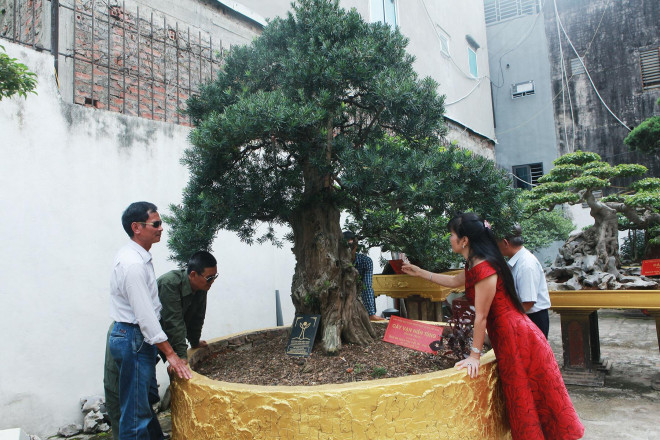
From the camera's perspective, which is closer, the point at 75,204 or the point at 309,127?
the point at 309,127

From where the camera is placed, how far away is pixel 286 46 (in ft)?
9.77

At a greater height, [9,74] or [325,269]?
[9,74]

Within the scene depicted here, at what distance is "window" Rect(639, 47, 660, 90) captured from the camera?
11.5 metres

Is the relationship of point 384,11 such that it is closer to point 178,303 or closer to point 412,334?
point 412,334

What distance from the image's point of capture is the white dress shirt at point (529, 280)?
3.36 metres

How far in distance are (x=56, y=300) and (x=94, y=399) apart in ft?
2.69

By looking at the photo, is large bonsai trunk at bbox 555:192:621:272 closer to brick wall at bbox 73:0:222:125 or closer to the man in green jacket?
brick wall at bbox 73:0:222:125

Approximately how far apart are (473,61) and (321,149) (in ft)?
36.2

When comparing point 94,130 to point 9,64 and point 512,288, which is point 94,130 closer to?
point 9,64

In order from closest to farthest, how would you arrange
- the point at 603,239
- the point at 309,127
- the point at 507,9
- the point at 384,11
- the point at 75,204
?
the point at 309,127, the point at 75,204, the point at 603,239, the point at 384,11, the point at 507,9

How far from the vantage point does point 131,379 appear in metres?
2.27

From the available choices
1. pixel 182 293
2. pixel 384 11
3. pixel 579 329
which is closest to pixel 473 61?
pixel 384 11

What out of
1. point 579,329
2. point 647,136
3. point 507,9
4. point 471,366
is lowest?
point 579,329

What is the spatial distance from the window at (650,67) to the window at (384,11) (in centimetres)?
709
